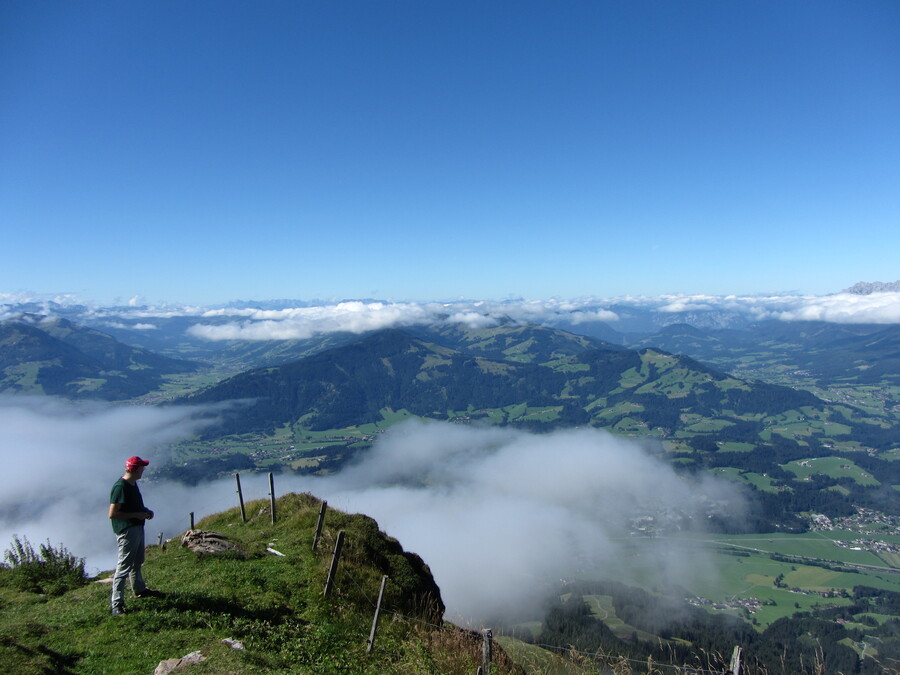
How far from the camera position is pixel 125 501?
11.5 meters

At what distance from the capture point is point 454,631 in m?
14.9

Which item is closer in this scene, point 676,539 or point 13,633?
point 13,633

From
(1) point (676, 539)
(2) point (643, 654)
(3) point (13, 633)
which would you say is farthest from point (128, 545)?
(1) point (676, 539)

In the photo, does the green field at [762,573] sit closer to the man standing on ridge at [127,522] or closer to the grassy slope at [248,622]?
the grassy slope at [248,622]

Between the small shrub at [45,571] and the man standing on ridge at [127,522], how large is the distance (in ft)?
18.3

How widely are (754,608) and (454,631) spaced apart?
152686mm

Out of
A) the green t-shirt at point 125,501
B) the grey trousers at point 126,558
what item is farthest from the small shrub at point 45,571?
the green t-shirt at point 125,501

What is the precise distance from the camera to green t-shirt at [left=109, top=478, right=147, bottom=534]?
1124 cm

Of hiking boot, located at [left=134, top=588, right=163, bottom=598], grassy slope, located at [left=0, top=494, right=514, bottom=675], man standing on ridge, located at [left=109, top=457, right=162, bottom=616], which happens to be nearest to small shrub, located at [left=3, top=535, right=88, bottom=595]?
grassy slope, located at [left=0, top=494, right=514, bottom=675]

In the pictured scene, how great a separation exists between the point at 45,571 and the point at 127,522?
8.97 m

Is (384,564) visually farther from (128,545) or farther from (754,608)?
(754,608)

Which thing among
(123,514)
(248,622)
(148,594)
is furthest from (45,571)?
(248,622)

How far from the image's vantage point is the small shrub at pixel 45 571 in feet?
49.8

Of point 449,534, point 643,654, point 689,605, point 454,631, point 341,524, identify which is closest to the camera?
point 454,631
